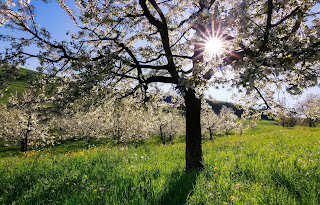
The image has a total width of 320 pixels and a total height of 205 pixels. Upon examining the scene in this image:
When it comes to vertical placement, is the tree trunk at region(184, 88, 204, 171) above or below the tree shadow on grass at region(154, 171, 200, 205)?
above

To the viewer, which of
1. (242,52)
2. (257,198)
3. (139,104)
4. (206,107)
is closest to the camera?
(257,198)

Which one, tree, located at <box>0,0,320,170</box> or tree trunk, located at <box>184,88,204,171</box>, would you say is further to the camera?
tree trunk, located at <box>184,88,204,171</box>

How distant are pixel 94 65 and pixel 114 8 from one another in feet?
8.51

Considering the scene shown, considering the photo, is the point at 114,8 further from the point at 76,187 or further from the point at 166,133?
the point at 166,133

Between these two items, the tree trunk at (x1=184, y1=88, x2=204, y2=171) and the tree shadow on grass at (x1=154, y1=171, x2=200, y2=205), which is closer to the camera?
the tree shadow on grass at (x1=154, y1=171, x2=200, y2=205)

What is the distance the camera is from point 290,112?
607 centimetres

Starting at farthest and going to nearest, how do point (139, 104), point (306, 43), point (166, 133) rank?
point (166, 133), point (139, 104), point (306, 43)

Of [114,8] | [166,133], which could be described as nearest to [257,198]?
[114,8]

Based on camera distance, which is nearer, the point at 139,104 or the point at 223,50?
the point at 223,50

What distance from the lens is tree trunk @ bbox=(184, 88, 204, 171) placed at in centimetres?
633

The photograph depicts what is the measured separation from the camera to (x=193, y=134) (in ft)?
21.2

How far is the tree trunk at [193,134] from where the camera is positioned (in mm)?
6332

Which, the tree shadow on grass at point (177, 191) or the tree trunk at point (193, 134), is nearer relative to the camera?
the tree shadow on grass at point (177, 191)

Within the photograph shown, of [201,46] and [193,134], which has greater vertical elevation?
[201,46]
